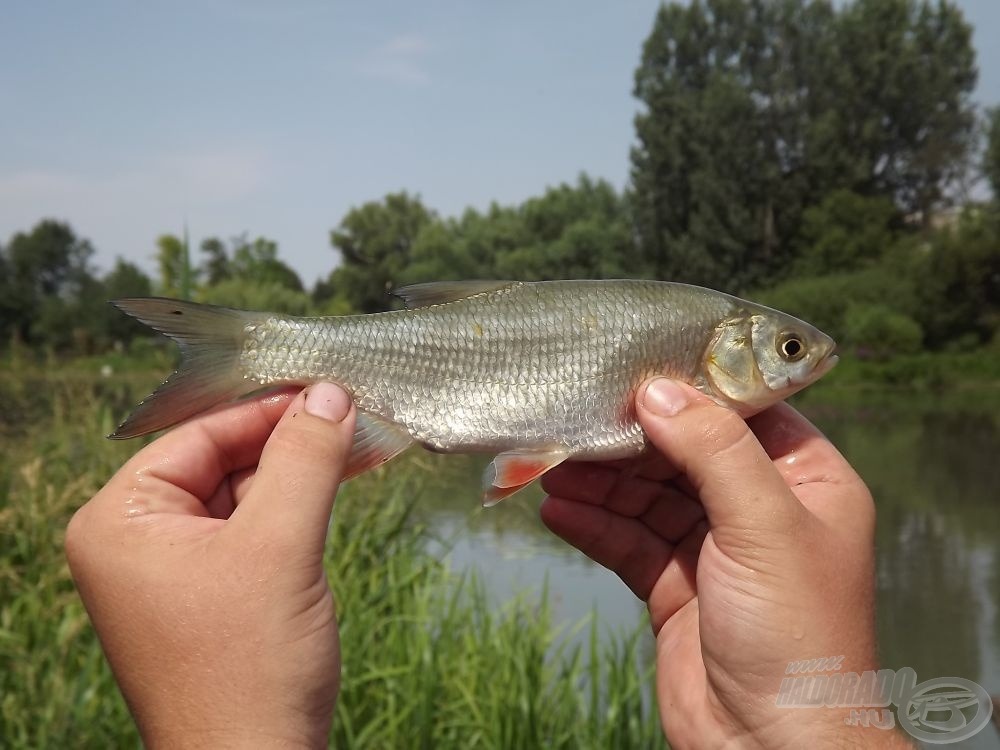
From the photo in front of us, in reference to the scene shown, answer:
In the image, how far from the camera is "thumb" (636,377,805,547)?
1.78 meters

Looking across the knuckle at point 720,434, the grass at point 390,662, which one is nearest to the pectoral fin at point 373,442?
the knuckle at point 720,434

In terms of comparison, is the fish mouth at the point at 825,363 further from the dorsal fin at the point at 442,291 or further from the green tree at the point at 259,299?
the green tree at the point at 259,299

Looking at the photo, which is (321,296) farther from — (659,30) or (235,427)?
(235,427)

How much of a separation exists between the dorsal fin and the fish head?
0.59 meters

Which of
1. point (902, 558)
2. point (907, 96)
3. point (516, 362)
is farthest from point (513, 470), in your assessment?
point (907, 96)

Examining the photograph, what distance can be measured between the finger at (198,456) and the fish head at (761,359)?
1112mm

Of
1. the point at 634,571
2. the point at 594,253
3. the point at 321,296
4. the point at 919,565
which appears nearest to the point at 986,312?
the point at 594,253

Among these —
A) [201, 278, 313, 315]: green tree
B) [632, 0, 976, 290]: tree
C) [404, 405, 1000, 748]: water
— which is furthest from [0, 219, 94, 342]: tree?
[404, 405, 1000, 748]: water

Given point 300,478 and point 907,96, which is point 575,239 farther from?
point 300,478

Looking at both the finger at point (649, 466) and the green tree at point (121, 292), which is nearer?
the finger at point (649, 466)

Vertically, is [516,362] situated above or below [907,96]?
below

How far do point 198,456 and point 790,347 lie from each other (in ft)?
4.98

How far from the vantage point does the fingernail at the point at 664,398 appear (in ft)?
6.75

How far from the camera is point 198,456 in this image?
6.79 ft
